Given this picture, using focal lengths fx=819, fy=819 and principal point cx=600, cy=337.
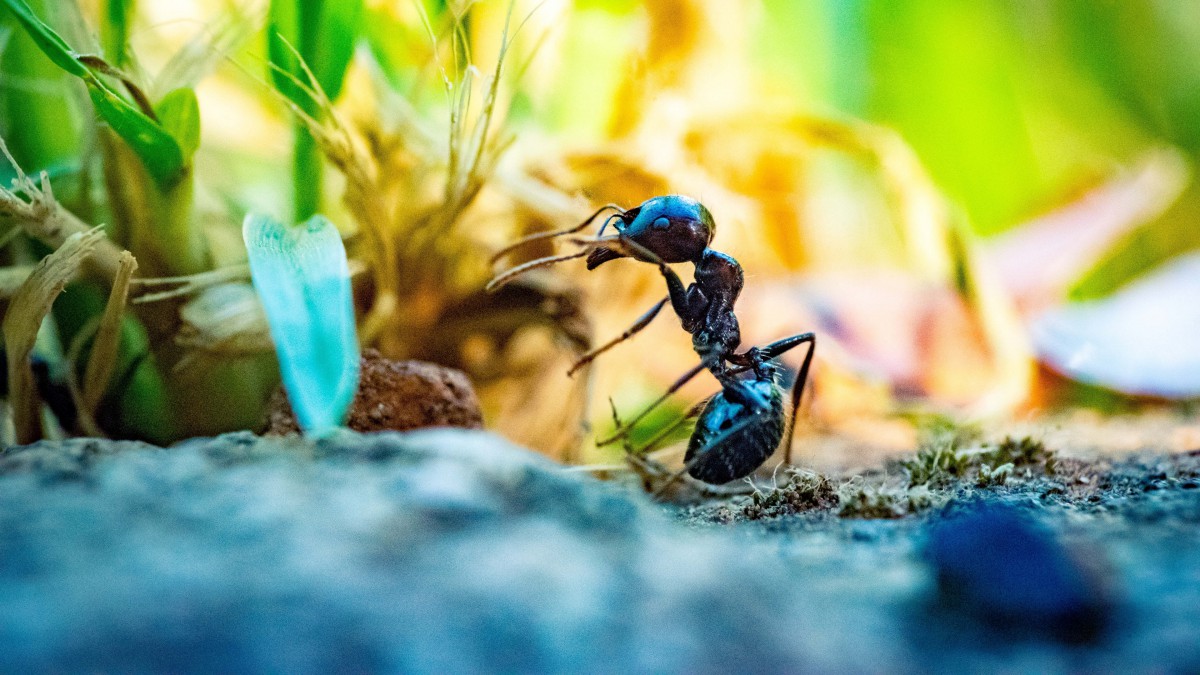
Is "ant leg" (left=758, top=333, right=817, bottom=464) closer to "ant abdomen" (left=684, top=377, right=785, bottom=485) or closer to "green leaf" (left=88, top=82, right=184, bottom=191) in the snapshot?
"ant abdomen" (left=684, top=377, right=785, bottom=485)

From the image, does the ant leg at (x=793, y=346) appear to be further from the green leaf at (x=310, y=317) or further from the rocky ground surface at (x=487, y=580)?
the green leaf at (x=310, y=317)

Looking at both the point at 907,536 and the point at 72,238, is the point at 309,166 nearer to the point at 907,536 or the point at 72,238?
the point at 72,238

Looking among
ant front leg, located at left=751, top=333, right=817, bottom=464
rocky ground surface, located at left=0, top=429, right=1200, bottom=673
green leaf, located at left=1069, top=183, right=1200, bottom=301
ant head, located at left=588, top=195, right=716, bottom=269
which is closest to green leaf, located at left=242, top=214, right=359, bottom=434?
rocky ground surface, located at left=0, top=429, right=1200, bottom=673

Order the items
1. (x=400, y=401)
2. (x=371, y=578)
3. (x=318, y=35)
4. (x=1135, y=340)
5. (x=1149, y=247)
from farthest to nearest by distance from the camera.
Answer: (x=1149, y=247) < (x=1135, y=340) < (x=318, y=35) < (x=400, y=401) < (x=371, y=578)

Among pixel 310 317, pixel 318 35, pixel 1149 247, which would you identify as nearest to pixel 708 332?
pixel 310 317

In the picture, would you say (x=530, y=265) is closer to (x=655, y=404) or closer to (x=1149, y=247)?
(x=655, y=404)

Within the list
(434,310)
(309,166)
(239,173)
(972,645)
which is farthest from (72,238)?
(972,645)

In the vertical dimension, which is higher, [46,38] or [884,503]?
[884,503]

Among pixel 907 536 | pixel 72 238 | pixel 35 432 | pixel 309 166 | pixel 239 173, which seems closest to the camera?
pixel 907 536
